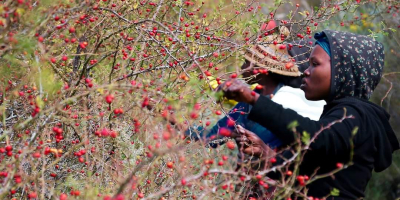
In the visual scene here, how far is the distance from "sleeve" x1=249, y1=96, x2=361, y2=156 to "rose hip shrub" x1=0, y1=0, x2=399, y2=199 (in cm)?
Answer: 11

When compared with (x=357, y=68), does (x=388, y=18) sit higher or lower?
lower

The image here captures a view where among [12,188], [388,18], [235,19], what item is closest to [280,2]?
[235,19]

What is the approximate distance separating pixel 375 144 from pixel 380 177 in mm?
4367

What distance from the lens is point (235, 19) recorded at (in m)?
4.26

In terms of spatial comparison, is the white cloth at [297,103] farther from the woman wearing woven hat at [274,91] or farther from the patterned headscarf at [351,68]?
the patterned headscarf at [351,68]

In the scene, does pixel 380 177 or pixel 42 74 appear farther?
pixel 380 177

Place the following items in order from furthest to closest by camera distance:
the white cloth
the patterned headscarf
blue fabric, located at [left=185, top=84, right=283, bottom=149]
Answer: the white cloth
blue fabric, located at [left=185, top=84, right=283, bottom=149]
the patterned headscarf

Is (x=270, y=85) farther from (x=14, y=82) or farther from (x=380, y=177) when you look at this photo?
(x=380, y=177)

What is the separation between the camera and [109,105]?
3.06 m

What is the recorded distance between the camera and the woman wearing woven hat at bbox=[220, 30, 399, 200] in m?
2.75

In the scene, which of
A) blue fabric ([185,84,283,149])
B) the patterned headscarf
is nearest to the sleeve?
the patterned headscarf

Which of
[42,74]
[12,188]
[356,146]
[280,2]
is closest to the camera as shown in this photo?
[12,188]

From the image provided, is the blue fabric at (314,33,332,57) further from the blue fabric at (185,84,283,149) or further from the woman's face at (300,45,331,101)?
the blue fabric at (185,84,283,149)

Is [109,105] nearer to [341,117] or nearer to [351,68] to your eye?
[341,117]
